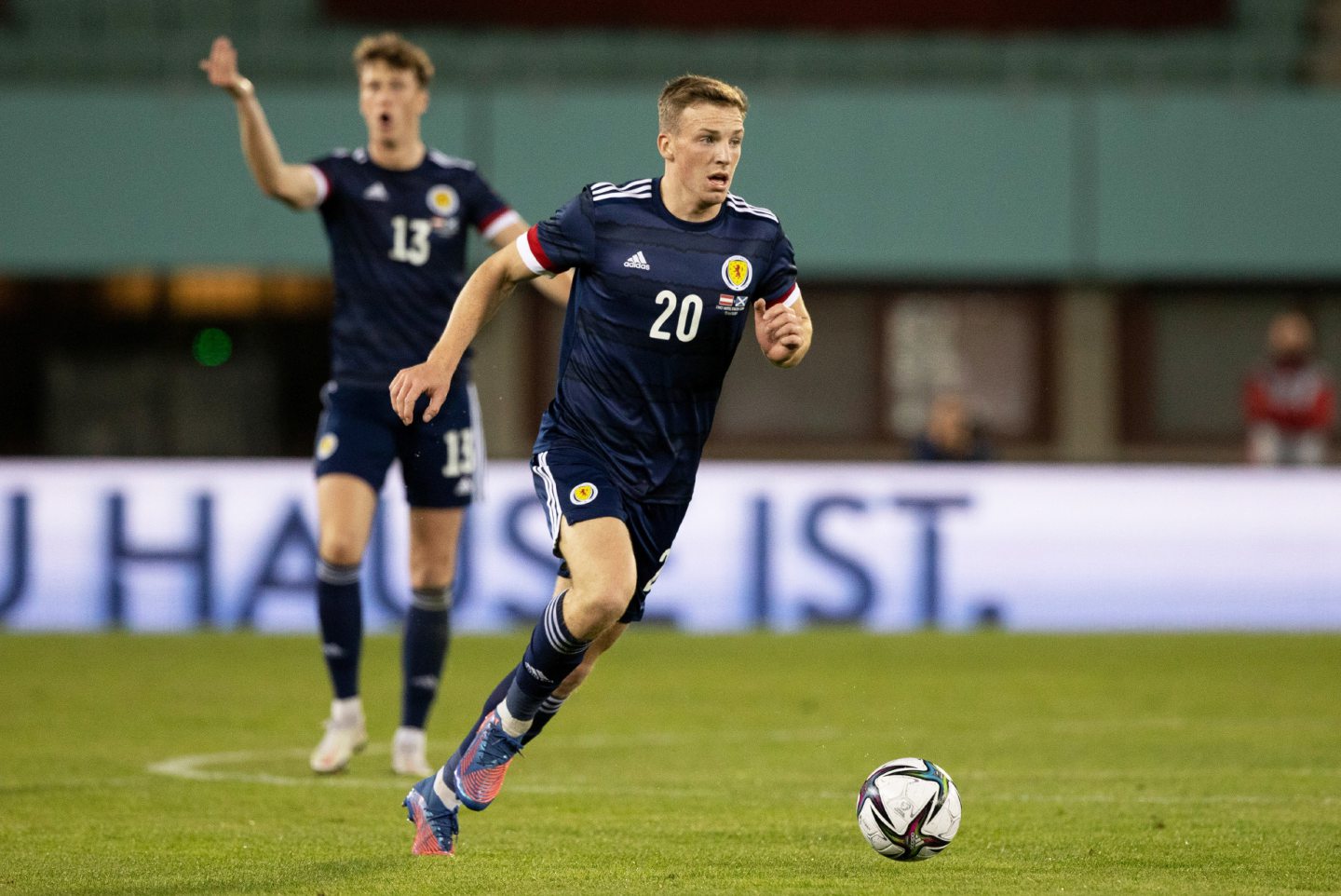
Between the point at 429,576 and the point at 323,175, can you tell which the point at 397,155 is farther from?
the point at 429,576

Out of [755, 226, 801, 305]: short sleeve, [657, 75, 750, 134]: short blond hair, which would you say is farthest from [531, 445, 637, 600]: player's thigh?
[657, 75, 750, 134]: short blond hair

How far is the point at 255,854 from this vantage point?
5.57 metres

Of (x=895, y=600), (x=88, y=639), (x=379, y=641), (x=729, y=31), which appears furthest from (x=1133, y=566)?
(x=729, y=31)

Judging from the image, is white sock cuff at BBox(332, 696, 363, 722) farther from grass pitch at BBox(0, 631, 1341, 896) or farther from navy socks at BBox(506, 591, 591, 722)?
navy socks at BBox(506, 591, 591, 722)

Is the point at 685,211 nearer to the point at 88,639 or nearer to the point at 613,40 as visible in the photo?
the point at 88,639

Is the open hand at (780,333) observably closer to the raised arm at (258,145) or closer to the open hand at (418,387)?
the open hand at (418,387)

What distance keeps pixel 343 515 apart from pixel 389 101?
1.45 meters

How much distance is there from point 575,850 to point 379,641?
7.33 meters

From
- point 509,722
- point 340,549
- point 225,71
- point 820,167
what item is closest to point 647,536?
point 509,722

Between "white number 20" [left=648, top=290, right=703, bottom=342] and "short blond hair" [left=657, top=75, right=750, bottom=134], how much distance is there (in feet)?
1.46

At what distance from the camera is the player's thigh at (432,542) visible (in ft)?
24.1

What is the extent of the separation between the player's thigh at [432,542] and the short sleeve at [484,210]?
3.34 ft

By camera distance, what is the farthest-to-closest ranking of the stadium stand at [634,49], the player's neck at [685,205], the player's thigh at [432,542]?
the stadium stand at [634,49]
the player's thigh at [432,542]
the player's neck at [685,205]

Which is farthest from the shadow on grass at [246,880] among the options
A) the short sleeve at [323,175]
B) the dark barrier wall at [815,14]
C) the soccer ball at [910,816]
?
the dark barrier wall at [815,14]
